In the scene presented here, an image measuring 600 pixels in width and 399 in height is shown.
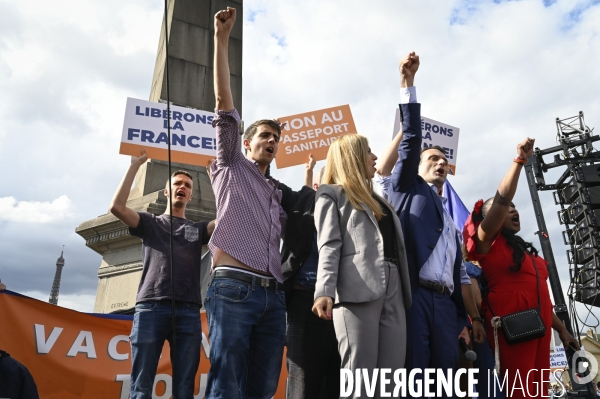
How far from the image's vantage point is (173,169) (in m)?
6.53

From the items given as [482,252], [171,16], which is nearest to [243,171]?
[482,252]

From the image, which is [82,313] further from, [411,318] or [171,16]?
[171,16]

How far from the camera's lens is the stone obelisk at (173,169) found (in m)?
5.72

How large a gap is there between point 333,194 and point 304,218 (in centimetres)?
45

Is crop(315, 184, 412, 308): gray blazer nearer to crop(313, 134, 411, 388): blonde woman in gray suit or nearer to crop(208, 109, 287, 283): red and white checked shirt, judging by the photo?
crop(313, 134, 411, 388): blonde woman in gray suit

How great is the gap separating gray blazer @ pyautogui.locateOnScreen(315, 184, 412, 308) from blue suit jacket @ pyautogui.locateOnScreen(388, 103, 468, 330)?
0.23 metres

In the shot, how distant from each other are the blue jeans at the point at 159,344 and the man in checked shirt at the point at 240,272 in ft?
2.06

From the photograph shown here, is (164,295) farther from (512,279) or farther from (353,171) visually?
(512,279)

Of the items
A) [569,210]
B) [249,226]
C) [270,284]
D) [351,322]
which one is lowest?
[351,322]

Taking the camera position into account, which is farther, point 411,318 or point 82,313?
point 82,313

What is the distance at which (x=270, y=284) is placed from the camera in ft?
9.18

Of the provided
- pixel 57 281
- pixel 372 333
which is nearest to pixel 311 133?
pixel 372 333

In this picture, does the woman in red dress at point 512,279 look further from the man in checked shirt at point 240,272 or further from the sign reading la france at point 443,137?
the sign reading la france at point 443,137

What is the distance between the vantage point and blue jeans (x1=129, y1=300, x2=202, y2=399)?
10.7 ft
